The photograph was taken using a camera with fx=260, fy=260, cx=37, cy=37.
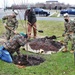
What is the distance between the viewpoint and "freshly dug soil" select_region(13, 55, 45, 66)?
8741 mm

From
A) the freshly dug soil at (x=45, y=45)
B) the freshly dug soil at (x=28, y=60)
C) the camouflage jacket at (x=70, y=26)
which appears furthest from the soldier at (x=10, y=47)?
the camouflage jacket at (x=70, y=26)

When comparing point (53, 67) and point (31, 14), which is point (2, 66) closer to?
point (53, 67)

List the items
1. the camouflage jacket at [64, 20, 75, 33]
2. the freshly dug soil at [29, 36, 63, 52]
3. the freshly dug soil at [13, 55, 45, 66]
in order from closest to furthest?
the freshly dug soil at [13, 55, 45, 66] < the camouflage jacket at [64, 20, 75, 33] < the freshly dug soil at [29, 36, 63, 52]

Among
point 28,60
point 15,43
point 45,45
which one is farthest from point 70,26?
point 15,43

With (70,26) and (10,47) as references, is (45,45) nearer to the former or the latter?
(70,26)

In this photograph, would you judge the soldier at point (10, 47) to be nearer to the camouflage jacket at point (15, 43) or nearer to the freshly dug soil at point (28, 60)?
the camouflage jacket at point (15, 43)

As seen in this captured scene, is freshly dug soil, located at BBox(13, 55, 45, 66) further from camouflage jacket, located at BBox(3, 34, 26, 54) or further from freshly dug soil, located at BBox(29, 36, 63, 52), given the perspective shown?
freshly dug soil, located at BBox(29, 36, 63, 52)

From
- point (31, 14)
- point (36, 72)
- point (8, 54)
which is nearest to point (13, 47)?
point (8, 54)

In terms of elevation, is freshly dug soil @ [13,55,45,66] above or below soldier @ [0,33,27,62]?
below

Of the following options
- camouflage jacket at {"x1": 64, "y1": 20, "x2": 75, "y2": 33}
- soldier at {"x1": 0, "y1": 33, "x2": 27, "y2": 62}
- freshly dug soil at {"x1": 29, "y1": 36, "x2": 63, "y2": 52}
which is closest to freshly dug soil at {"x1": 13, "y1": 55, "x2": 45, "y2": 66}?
soldier at {"x1": 0, "y1": 33, "x2": 27, "y2": 62}

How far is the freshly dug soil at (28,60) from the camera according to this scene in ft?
28.7

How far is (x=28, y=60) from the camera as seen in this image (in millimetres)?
9156

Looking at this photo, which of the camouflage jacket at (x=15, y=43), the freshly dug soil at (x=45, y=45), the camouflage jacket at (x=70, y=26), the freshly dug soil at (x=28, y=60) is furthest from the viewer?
the freshly dug soil at (x=45, y=45)

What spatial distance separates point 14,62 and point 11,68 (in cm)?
62
